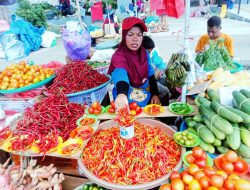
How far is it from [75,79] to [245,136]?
2069mm

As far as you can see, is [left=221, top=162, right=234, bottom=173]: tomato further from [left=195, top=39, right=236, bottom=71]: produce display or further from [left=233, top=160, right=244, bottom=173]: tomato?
[left=195, top=39, right=236, bottom=71]: produce display

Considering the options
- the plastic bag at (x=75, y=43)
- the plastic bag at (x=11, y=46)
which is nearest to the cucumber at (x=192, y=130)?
the plastic bag at (x=75, y=43)

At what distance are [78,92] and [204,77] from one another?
1.49m

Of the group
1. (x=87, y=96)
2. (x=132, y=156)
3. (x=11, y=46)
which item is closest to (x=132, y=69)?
(x=87, y=96)

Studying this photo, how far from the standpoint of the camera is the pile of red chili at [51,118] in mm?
1996

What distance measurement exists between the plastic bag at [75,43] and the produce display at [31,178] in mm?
2543

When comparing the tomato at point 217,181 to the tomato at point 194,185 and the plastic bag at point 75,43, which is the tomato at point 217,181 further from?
the plastic bag at point 75,43

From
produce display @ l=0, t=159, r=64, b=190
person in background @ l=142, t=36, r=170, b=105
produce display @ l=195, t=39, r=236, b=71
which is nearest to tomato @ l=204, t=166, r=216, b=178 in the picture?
produce display @ l=0, t=159, r=64, b=190

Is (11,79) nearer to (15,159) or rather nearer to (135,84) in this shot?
(15,159)

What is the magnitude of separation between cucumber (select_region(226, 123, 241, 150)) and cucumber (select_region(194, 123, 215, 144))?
116 mm

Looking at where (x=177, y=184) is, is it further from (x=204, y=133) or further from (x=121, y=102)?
(x=121, y=102)

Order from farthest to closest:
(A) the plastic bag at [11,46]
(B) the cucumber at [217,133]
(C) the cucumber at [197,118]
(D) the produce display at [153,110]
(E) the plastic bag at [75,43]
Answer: (A) the plastic bag at [11,46], (E) the plastic bag at [75,43], (D) the produce display at [153,110], (C) the cucumber at [197,118], (B) the cucumber at [217,133]

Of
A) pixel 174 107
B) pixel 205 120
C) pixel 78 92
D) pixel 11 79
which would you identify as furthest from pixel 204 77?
pixel 11 79

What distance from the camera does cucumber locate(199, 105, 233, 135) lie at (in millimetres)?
1574
